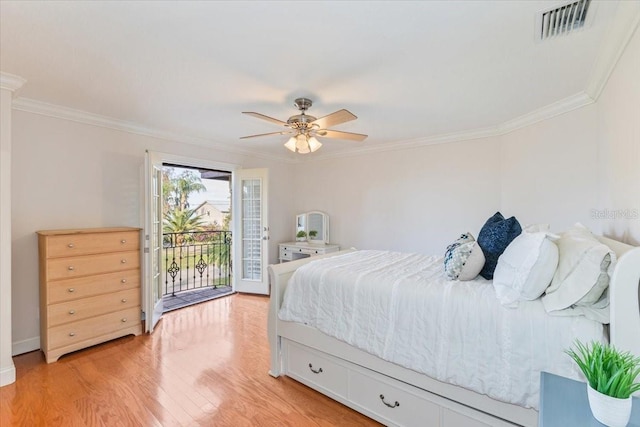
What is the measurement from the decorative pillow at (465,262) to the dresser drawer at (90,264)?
3252 mm

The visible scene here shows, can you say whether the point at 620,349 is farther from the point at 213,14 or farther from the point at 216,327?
the point at 216,327

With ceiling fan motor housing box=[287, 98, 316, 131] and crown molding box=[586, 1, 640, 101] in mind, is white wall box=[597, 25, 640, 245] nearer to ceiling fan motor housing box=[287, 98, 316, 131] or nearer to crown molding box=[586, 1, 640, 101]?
crown molding box=[586, 1, 640, 101]

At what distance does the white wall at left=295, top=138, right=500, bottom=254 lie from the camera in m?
3.84

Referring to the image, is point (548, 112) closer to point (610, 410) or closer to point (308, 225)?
point (610, 410)

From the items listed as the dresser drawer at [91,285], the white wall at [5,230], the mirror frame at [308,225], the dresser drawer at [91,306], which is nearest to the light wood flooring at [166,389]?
the white wall at [5,230]

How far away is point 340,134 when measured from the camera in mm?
2920

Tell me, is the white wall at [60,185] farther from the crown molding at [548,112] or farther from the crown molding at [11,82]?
the crown molding at [548,112]

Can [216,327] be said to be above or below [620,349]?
below

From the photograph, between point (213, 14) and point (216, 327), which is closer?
point (213, 14)

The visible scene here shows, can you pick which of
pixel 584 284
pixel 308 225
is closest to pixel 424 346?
pixel 584 284

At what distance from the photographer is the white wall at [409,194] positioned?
384 cm

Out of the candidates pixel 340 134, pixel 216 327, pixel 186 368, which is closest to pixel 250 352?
pixel 186 368

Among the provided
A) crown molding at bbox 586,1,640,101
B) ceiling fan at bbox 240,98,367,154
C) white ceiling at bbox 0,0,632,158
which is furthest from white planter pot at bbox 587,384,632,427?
ceiling fan at bbox 240,98,367,154

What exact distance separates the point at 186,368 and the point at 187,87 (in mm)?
2487
